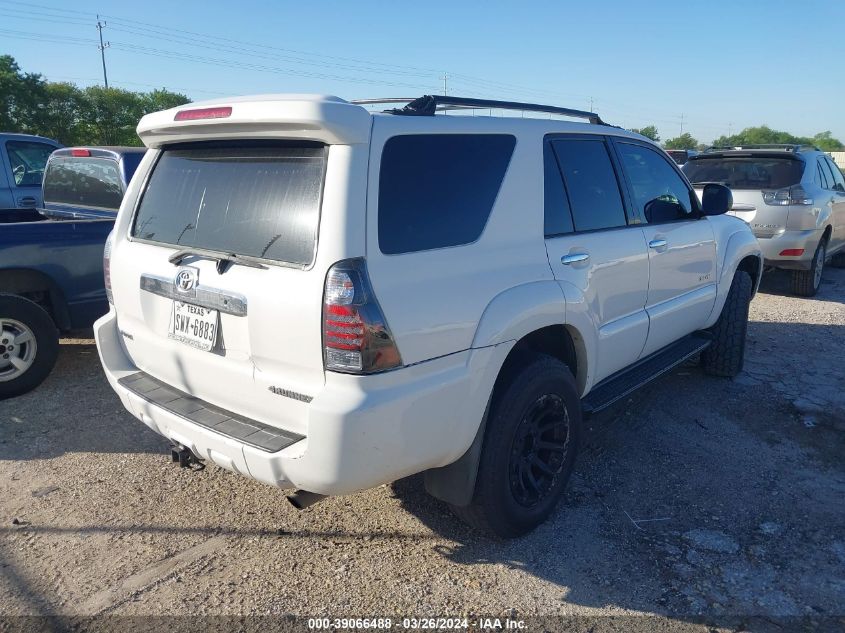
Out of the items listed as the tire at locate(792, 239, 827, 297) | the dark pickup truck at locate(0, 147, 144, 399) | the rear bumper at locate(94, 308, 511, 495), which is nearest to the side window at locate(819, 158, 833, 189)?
the tire at locate(792, 239, 827, 297)

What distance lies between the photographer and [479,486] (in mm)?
2936

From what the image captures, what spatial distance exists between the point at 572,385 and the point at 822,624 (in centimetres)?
138

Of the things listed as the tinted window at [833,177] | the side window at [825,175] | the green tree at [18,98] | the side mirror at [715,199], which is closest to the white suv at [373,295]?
the side mirror at [715,199]

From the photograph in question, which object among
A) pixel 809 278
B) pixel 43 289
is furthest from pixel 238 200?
pixel 809 278

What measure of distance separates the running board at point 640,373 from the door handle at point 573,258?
0.79 m

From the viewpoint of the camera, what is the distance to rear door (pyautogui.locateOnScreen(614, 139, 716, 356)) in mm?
4109

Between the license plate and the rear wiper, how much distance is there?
7.2 inches

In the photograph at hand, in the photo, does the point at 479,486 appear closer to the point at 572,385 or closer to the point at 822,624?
the point at 572,385

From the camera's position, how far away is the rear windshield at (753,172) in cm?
818

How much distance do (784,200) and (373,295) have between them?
7.31 metres

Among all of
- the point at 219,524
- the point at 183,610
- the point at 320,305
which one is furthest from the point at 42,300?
the point at 320,305

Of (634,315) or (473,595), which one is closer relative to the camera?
(473,595)

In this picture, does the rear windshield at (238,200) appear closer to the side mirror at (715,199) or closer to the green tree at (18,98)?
the side mirror at (715,199)

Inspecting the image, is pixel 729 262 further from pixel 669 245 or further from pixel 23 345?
pixel 23 345
